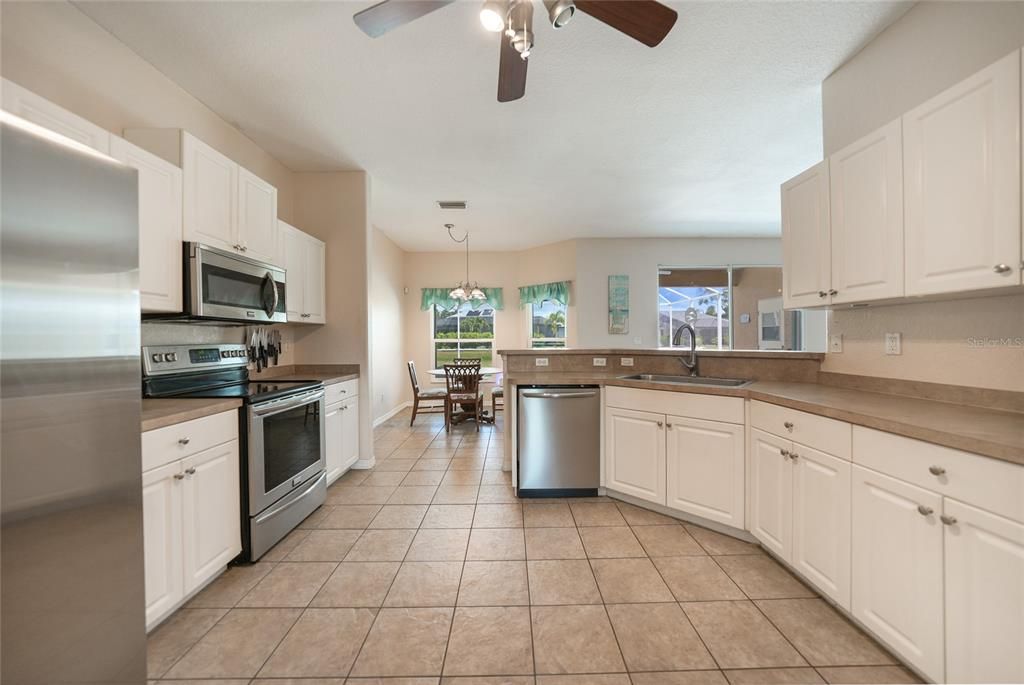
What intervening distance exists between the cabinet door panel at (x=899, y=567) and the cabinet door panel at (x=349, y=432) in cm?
311

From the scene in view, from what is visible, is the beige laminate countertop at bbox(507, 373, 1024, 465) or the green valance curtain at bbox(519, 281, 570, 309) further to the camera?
the green valance curtain at bbox(519, 281, 570, 309)

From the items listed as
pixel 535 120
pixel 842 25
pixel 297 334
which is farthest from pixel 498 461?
pixel 842 25

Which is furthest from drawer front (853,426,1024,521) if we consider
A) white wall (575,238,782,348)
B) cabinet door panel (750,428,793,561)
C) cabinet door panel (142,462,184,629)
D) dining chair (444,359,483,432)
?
white wall (575,238,782,348)

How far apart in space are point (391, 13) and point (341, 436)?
8.87 ft

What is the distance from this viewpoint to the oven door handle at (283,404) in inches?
78.2

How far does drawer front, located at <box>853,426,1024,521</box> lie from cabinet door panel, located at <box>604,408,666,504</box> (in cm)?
111

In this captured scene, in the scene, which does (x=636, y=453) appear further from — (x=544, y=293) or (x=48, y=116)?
(x=544, y=293)

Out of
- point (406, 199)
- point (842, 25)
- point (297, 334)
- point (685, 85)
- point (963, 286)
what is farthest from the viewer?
point (406, 199)

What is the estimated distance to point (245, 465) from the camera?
6.39ft

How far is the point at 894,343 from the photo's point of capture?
6.08ft

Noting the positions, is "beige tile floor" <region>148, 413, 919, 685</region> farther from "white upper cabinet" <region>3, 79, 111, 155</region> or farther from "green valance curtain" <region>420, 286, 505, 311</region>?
"green valance curtain" <region>420, 286, 505, 311</region>

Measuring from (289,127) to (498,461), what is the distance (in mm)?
3202

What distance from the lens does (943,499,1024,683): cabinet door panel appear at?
1002mm

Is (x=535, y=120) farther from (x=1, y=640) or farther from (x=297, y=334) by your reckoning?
(x=1, y=640)
